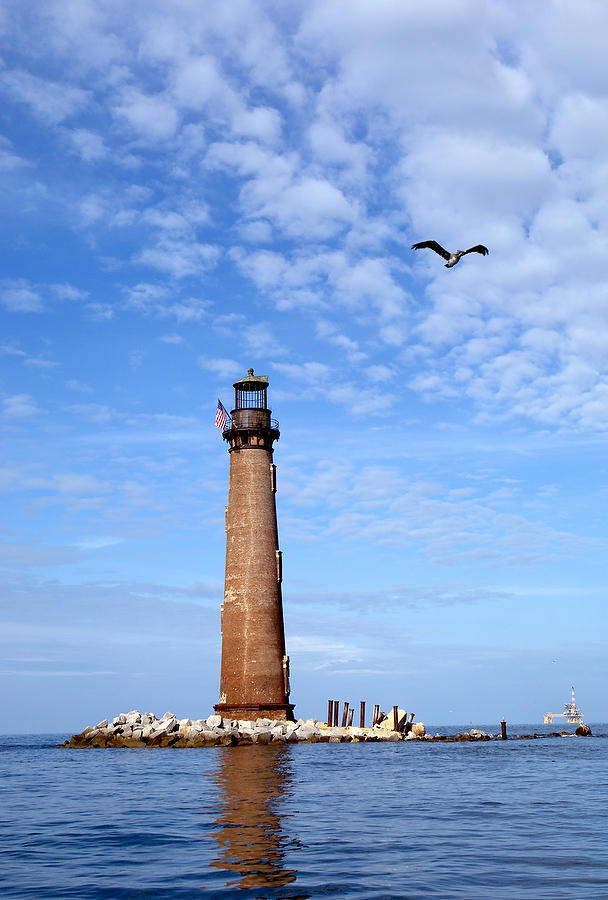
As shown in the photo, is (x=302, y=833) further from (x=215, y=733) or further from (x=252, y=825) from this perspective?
(x=215, y=733)

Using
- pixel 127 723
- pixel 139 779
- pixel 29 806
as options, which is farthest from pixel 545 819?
pixel 127 723

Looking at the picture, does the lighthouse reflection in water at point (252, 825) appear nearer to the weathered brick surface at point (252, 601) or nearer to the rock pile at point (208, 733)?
the rock pile at point (208, 733)

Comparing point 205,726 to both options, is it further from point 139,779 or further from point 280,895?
point 280,895

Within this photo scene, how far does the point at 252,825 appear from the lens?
52.8 feet

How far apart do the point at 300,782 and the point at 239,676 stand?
19.7 m

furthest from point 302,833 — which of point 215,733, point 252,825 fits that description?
point 215,733

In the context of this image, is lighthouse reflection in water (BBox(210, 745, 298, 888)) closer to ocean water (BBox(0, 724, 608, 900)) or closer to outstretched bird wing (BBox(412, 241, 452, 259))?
ocean water (BBox(0, 724, 608, 900))

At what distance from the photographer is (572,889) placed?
1125 cm

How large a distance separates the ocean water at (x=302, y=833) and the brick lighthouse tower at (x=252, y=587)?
1270 centimetres

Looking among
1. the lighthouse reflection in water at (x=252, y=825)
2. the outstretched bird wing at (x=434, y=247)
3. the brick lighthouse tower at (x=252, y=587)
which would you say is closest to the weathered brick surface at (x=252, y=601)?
the brick lighthouse tower at (x=252, y=587)

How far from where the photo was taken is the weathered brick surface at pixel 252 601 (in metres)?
44.4

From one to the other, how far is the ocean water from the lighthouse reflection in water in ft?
0.15

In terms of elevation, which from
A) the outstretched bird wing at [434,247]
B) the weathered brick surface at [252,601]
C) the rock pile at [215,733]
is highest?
the outstretched bird wing at [434,247]

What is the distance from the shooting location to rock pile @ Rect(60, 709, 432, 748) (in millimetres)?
42656
